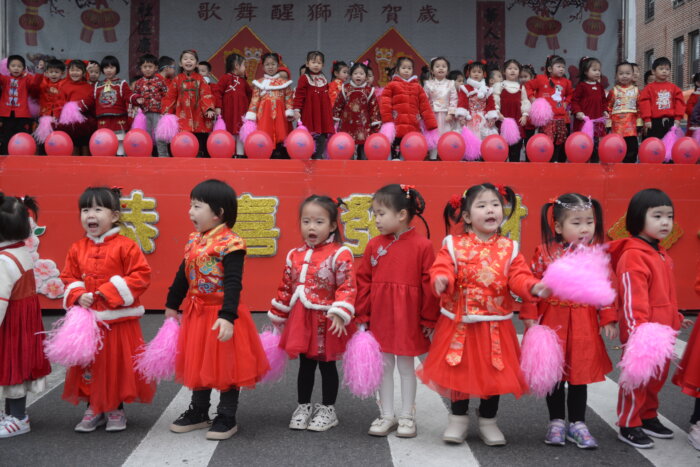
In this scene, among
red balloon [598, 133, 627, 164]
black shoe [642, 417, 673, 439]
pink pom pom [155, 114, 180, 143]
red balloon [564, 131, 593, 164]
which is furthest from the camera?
pink pom pom [155, 114, 180, 143]

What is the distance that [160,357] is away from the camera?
369cm

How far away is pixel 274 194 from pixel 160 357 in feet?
11.4

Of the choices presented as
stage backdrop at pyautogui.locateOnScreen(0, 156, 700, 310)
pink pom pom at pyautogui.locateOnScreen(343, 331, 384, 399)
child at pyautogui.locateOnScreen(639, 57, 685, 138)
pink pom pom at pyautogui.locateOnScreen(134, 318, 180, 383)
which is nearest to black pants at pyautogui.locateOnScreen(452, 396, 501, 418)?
pink pom pom at pyautogui.locateOnScreen(343, 331, 384, 399)

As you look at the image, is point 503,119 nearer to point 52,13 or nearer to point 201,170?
point 201,170

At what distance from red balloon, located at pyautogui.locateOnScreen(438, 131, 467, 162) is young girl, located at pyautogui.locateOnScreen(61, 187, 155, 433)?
13.6ft

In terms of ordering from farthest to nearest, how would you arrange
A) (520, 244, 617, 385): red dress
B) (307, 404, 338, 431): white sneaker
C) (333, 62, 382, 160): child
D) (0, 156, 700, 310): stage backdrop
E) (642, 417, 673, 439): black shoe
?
1. (333, 62, 382, 160): child
2. (0, 156, 700, 310): stage backdrop
3. (307, 404, 338, 431): white sneaker
4. (642, 417, 673, 439): black shoe
5. (520, 244, 617, 385): red dress

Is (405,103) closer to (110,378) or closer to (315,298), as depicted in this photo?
(315,298)

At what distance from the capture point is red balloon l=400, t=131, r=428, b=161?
712 cm

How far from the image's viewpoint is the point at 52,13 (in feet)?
33.6

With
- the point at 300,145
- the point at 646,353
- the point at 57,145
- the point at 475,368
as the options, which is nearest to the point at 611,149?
the point at 300,145

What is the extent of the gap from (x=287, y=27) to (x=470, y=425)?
27.3ft

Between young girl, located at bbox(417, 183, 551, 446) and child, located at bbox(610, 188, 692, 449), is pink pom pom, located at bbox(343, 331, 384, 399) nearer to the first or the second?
young girl, located at bbox(417, 183, 551, 446)

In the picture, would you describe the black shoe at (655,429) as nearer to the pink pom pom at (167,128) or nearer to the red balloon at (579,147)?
the red balloon at (579,147)

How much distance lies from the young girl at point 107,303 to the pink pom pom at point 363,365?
1.24 m
